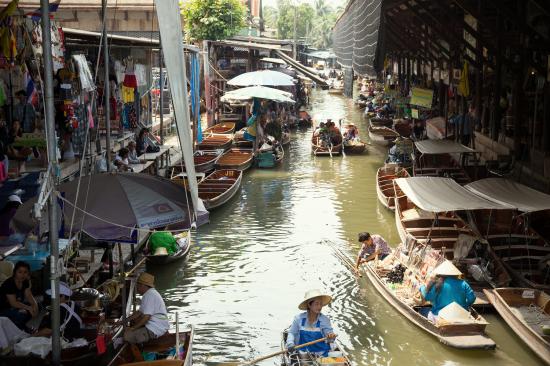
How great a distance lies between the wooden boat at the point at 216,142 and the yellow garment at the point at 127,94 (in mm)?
→ 5268

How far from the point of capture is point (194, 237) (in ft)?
53.3

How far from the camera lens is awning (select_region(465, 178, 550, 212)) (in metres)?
11.5

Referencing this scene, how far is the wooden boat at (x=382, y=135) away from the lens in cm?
Answer: 2926

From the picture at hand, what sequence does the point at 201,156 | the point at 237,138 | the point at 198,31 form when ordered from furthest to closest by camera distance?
the point at 198,31, the point at 237,138, the point at 201,156

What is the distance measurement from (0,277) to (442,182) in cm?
832

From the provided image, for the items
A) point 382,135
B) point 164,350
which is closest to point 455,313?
point 164,350

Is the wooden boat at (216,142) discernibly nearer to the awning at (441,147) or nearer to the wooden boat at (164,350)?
the awning at (441,147)

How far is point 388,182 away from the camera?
2005 centimetres

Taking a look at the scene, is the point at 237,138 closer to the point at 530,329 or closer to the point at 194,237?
the point at 194,237

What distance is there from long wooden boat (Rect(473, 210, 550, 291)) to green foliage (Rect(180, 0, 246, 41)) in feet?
65.8

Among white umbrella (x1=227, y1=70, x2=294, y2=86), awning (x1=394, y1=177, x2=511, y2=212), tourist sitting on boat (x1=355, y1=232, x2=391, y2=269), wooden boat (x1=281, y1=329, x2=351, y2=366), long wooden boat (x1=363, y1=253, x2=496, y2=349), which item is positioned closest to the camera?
wooden boat (x1=281, y1=329, x2=351, y2=366)

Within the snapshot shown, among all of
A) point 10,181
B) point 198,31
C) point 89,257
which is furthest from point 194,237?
point 198,31

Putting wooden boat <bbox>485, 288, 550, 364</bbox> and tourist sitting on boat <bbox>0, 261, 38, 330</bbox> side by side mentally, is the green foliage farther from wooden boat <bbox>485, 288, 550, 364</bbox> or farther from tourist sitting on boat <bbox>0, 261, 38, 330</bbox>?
tourist sitting on boat <bbox>0, 261, 38, 330</bbox>

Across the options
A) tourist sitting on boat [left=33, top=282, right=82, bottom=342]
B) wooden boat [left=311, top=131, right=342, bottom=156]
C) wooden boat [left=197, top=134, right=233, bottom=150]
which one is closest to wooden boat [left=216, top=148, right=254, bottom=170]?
wooden boat [left=197, top=134, right=233, bottom=150]
